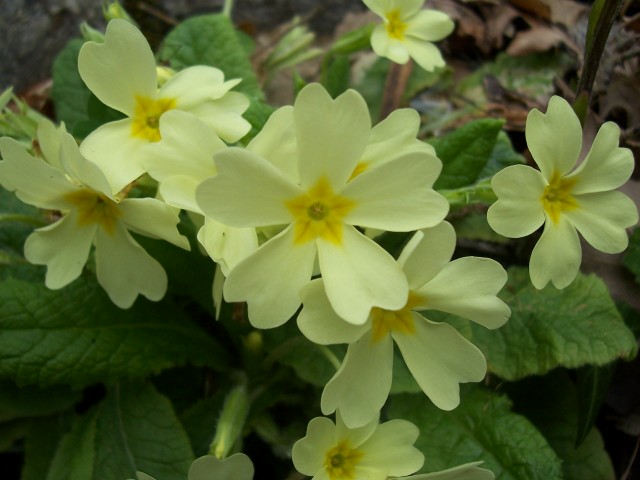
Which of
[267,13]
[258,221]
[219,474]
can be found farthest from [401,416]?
[267,13]

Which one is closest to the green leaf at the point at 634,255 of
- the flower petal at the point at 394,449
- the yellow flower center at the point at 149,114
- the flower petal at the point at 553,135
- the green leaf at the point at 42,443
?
the flower petal at the point at 553,135

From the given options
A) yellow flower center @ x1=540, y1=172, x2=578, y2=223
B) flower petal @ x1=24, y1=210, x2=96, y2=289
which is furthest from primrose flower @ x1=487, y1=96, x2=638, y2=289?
flower petal @ x1=24, y1=210, x2=96, y2=289

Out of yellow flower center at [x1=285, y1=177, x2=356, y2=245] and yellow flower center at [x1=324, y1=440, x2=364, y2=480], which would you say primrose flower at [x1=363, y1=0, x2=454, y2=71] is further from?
yellow flower center at [x1=324, y1=440, x2=364, y2=480]

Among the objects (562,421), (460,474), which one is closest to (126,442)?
(460,474)

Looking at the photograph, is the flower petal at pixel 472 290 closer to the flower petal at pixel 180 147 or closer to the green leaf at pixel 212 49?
the flower petal at pixel 180 147

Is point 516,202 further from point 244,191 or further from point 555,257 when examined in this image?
point 244,191

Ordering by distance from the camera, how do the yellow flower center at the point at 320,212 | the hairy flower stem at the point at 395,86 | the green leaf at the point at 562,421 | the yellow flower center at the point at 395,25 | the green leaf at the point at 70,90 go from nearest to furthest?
the yellow flower center at the point at 320,212, the green leaf at the point at 562,421, the yellow flower center at the point at 395,25, the green leaf at the point at 70,90, the hairy flower stem at the point at 395,86
